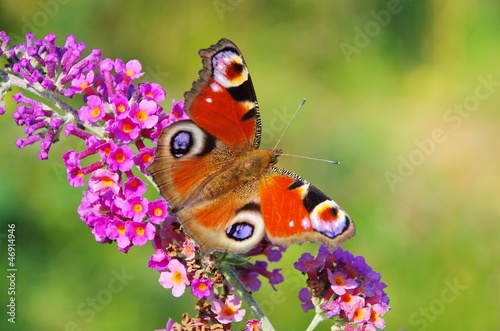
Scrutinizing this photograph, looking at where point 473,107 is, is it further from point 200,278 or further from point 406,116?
point 200,278

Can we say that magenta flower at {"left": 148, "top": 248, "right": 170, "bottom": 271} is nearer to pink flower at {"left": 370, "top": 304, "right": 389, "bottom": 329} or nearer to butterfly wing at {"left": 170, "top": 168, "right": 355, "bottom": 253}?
butterfly wing at {"left": 170, "top": 168, "right": 355, "bottom": 253}

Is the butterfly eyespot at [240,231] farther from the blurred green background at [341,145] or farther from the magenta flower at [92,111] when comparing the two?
the blurred green background at [341,145]

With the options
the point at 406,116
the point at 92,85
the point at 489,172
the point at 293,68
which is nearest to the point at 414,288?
the point at 489,172

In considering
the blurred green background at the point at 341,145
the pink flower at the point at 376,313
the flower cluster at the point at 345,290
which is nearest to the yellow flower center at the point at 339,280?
the flower cluster at the point at 345,290

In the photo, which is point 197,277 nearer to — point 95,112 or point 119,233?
point 119,233

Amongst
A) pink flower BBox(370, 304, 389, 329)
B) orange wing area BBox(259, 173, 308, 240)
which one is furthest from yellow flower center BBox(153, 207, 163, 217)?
pink flower BBox(370, 304, 389, 329)
